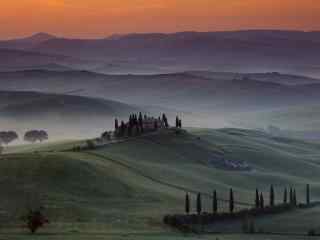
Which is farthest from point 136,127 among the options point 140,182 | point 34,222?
point 34,222

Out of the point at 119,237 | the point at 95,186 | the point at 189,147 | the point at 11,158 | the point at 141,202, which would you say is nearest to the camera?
the point at 119,237

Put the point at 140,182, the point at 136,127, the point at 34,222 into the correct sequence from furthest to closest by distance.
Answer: the point at 136,127, the point at 140,182, the point at 34,222

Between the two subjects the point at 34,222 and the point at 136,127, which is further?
the point at 136,127

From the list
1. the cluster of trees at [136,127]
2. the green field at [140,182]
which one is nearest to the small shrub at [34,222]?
the green field at [140,182]

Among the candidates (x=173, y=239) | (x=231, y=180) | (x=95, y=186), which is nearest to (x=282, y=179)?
(x=231, y=180)

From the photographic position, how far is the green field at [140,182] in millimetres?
68000

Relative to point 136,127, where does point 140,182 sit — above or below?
below

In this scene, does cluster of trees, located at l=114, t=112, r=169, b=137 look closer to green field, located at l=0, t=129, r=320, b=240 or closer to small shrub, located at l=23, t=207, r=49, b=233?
green field, located at l=0, t=129, r=320, b=240

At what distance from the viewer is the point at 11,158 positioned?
320 feet

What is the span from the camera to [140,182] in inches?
3681

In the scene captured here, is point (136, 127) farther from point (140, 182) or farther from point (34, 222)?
point (34, 222)

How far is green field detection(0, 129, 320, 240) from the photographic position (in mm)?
68000

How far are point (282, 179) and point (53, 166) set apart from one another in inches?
1292

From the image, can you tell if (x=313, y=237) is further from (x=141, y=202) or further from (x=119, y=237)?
Result: (x=141, y=202)
